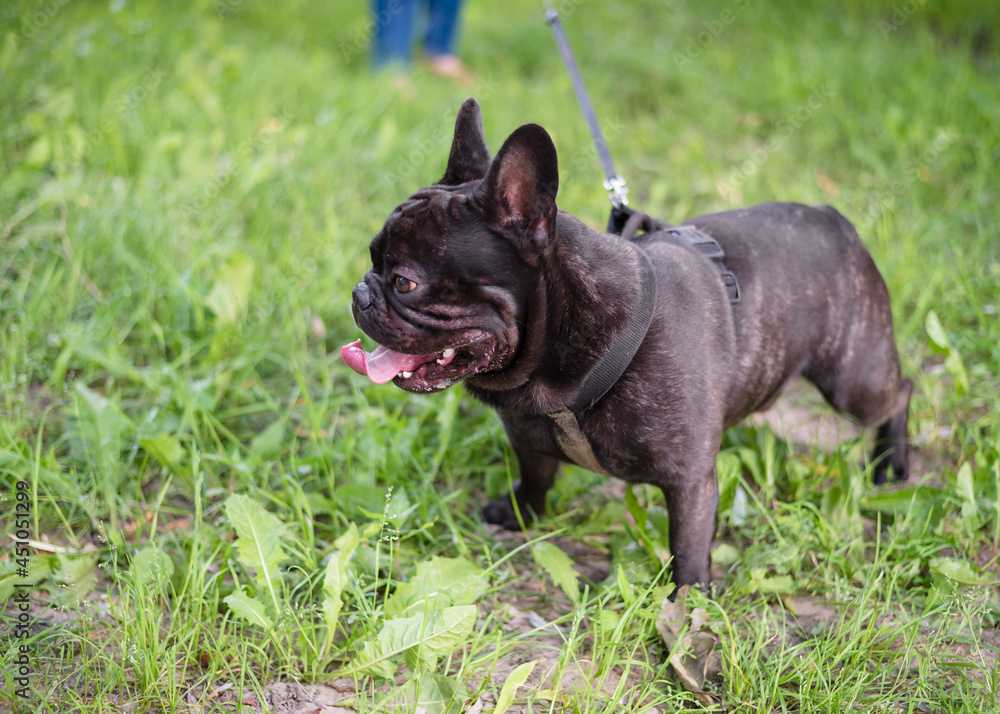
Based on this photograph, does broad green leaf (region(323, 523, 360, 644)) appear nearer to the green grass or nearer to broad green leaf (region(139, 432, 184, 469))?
the green grass

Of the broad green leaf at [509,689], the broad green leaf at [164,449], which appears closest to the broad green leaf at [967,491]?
the broad green leaf at [509,689]

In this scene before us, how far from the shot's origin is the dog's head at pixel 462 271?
83.0 inches

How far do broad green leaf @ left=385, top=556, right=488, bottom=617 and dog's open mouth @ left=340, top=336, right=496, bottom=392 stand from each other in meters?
0.57

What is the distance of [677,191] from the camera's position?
17.6 ft

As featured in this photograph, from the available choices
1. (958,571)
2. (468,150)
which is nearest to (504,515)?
(468,150)

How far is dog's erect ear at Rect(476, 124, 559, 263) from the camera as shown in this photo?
6.54ft

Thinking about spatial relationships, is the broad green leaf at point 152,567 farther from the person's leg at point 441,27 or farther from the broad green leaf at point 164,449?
the person's leg at point 441,27

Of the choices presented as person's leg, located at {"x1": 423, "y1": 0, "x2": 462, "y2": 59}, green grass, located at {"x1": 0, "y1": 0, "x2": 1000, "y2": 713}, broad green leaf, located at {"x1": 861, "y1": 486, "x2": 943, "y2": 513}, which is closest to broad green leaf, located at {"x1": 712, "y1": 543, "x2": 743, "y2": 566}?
green grass, located at {"x1": 0, "y1": 0, "x2": 1000, "y2": 713}

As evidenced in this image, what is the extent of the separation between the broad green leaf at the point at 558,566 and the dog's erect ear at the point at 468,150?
126cm

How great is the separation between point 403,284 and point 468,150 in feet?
1.73

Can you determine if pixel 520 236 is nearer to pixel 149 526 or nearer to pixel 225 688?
pixel 225 688

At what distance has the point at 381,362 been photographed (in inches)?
92.6

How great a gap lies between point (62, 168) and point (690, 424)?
149 inches

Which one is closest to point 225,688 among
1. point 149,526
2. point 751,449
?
point 149,526
